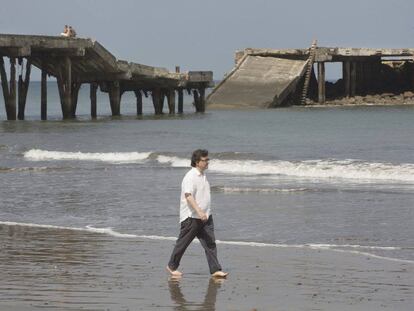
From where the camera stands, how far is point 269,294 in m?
9.29

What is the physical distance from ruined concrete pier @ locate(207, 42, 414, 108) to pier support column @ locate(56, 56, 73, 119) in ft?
44.4

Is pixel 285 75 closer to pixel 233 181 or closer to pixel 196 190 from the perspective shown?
pixel 233 181

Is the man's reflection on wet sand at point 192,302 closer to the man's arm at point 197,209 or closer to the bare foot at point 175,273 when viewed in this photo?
the bare foot at point 175,273

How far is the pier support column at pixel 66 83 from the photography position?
4056cm

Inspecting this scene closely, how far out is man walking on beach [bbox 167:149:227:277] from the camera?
10141 mm

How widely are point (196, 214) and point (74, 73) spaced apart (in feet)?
114

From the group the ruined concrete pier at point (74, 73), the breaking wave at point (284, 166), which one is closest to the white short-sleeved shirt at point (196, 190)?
the breaking wave at point (284, 166)

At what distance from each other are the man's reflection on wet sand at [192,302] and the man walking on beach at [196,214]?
25 centimetres

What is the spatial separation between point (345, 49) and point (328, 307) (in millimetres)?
48641

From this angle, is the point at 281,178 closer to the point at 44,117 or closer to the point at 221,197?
the point at 221,197

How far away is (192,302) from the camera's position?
29.5 ft

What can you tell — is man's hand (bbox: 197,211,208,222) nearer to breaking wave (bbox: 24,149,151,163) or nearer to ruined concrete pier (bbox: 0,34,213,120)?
breaking wave (bbox: 24,149,151,163)

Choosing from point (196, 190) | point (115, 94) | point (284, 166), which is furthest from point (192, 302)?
point (115, 94)

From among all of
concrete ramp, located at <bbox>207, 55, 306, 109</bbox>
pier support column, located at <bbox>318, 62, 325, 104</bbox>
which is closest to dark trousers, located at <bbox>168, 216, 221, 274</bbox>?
concrete ramp, located at <bbox>207, 55, 306, 109</bbox>
